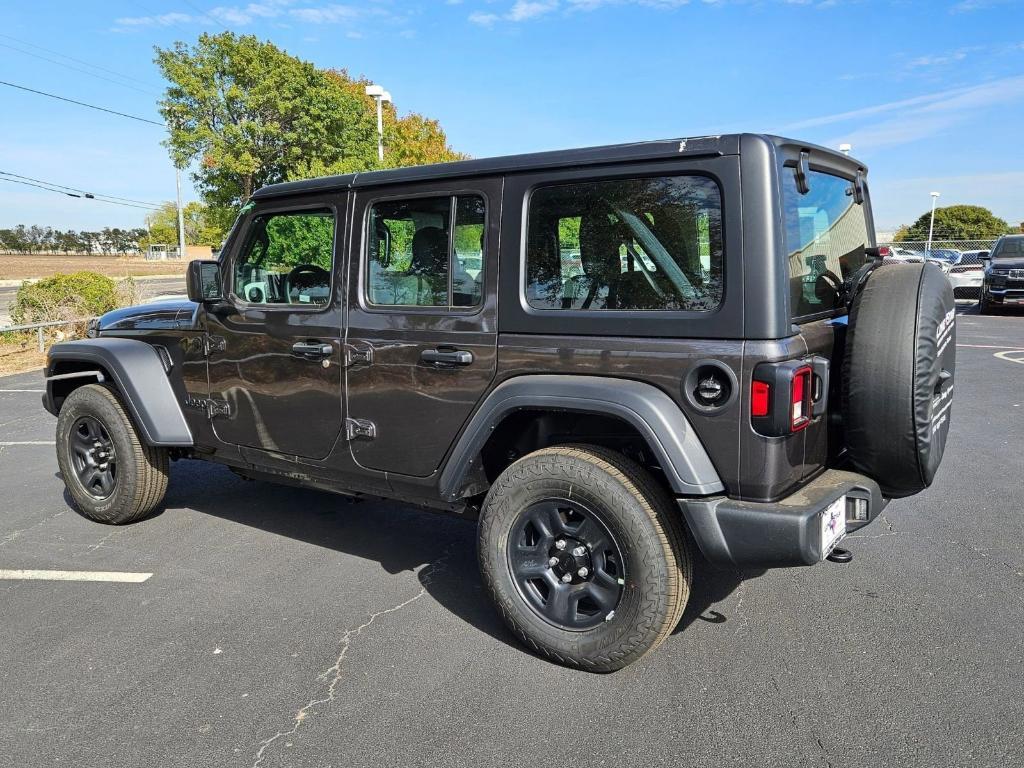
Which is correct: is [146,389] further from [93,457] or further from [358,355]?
[358,355]

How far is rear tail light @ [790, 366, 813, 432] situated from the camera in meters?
2.61

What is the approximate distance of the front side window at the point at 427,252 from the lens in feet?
10.9

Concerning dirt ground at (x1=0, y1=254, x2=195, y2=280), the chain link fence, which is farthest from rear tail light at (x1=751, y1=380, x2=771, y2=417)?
dirt ground at (x1=0, y1=254, x2=195, y2=280)

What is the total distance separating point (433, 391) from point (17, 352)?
13.5 metres

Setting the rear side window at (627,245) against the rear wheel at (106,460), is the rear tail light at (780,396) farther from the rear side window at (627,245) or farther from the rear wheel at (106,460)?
the rear wheel at (106,460)

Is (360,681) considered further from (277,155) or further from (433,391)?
(277,155)

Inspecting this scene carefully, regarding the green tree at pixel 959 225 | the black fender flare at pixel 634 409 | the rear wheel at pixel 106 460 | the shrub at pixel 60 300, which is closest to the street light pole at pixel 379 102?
the shrub at pixel 60 300

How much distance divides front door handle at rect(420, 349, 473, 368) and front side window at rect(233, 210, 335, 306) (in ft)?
2.32

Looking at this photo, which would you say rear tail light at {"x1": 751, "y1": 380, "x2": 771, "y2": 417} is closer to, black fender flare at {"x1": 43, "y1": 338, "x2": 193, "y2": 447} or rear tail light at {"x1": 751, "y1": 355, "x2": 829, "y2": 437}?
rear tail light at {"x1": 751, "y1": 355, "x2": 829, "y2": 437}

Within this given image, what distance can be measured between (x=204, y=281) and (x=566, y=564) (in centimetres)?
244

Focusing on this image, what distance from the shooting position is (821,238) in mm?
3211

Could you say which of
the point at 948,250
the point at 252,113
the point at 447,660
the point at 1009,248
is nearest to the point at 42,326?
the point at 252,113

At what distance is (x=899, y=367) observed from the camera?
2801mm

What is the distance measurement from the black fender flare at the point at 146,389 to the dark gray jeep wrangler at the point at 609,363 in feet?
2.52
